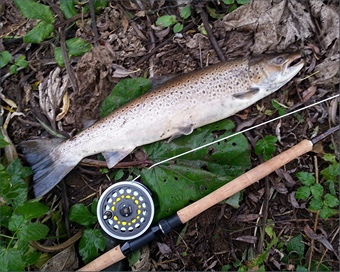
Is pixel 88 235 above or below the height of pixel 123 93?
below

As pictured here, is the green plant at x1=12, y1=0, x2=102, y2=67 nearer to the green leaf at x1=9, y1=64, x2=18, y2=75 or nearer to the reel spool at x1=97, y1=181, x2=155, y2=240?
the green leaf at x1=9, y1=64, x2=18, y2=75

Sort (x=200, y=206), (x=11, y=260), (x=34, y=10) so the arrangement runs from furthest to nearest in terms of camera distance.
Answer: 1. (x=34, y=10)
2. (x=200, y=206)
3. (x=11, y=260)

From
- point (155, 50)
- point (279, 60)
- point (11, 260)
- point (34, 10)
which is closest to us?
point (11, 260)

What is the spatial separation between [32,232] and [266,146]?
5.09 ft

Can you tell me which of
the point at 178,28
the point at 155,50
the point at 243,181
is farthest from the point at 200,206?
the point at 178,28

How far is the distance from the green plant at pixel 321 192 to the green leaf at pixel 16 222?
173cm

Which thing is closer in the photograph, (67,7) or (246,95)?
(246,95)

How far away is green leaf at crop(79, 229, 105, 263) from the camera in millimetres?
2539

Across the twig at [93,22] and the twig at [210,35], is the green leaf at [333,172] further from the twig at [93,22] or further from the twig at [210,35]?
the twig at [93,22]

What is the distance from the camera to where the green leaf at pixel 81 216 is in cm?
258

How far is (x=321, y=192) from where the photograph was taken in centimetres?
251

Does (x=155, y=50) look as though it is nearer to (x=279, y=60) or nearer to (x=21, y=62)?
(x=279, y=60)

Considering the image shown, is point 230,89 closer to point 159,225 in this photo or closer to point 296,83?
point 296,83

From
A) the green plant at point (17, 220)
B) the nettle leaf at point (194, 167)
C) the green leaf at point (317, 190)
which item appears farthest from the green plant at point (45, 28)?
the green leaf at point (317, 190)
